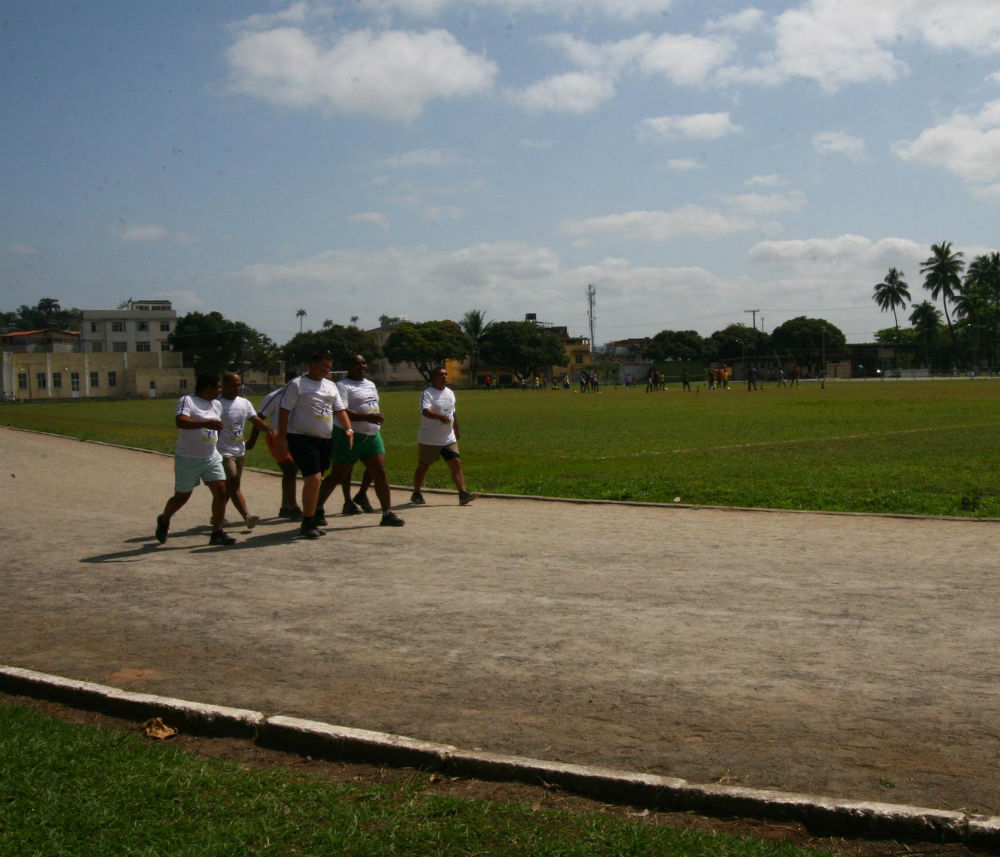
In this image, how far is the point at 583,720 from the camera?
4383mm

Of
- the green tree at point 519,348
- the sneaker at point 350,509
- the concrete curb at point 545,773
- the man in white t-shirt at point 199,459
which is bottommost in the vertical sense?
the concrete curb at point 545,773

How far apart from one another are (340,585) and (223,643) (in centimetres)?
166

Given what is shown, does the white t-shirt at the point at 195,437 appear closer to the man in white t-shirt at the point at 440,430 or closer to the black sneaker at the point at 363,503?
the black sneaker at the point at 363,503

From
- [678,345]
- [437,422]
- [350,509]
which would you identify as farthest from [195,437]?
[678,345]

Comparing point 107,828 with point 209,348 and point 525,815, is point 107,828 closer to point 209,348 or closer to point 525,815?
point 525,815

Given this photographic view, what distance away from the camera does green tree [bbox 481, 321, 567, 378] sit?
123625mm

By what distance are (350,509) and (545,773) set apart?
7.88 m

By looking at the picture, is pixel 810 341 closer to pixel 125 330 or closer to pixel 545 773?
pixel 125 330

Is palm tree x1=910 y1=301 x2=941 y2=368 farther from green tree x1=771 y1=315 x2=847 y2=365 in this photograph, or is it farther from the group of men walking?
the group of men walking

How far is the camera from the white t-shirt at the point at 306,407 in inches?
375

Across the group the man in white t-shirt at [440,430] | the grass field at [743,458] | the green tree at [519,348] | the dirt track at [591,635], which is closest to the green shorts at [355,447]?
the dirt track at [591,635]

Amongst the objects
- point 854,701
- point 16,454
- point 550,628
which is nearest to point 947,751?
point 854,701

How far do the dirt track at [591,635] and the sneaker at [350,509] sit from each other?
3.29 ft

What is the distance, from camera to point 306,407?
9.55 metres
